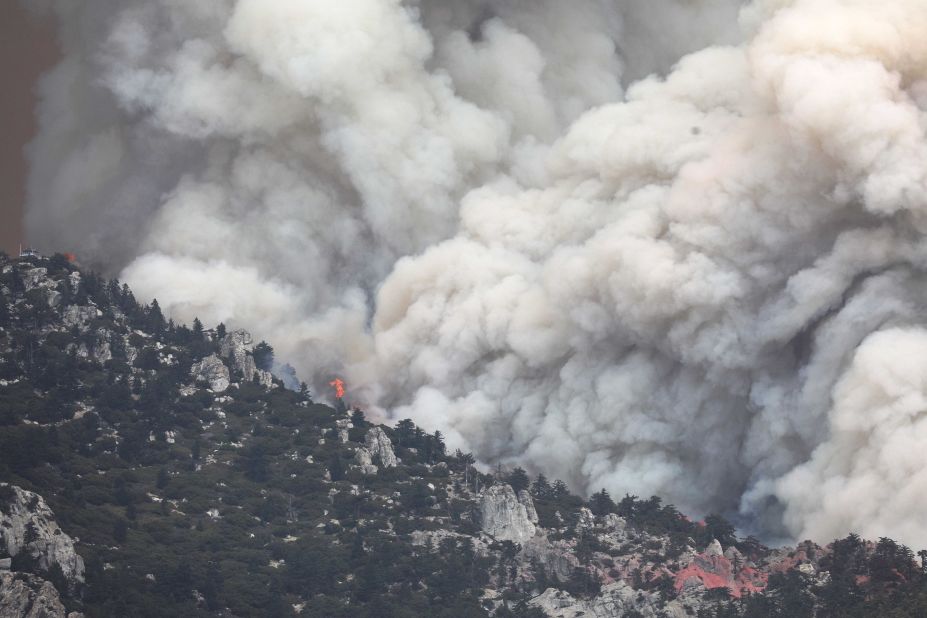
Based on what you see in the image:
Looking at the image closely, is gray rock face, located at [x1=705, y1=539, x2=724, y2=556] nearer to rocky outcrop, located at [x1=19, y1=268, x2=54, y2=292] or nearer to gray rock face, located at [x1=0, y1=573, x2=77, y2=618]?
gray rock face, located at [x1=0, y1=573, x2=77, y2=618]

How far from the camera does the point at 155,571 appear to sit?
10825 cm

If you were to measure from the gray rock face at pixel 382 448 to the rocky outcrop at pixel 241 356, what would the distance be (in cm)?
693

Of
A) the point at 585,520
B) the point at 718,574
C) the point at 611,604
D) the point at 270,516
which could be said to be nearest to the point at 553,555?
the point at 585,520

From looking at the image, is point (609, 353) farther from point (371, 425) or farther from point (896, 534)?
point (896, 534)

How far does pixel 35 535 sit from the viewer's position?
10331cm

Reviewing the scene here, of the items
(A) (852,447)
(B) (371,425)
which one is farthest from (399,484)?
(A) (852,447)

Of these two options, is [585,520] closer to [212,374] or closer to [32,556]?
[212,374]

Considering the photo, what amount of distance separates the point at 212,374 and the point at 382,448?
9.18 meters

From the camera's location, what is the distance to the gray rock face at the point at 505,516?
115 m

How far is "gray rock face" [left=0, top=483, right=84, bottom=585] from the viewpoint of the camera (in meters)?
102

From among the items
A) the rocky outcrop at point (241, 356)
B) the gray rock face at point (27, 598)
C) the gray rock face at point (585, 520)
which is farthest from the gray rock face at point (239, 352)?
the gray rock face at point (27, 598)

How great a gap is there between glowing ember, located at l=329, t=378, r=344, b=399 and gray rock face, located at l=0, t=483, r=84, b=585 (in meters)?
26.5

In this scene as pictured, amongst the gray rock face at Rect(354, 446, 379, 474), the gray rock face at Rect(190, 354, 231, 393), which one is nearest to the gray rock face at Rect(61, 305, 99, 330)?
the gray rock face at Rect(190, 354, 231, 393)

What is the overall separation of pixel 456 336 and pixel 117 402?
1604cm
